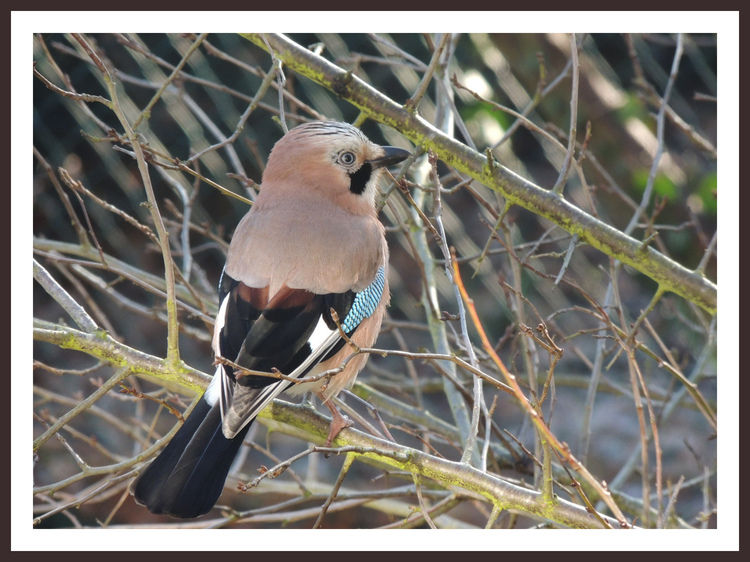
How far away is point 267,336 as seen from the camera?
1856mm

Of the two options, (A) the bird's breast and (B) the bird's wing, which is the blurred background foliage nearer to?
(A) the bird's breast

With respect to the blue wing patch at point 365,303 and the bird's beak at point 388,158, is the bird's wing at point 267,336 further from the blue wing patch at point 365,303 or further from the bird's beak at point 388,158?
the bird's beak at point 388,158

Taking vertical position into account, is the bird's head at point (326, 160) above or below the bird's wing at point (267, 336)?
above

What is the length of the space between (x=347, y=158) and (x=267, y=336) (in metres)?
0.64

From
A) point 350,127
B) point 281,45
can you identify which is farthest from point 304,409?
point 281,45

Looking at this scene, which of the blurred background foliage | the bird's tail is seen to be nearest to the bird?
the bird's tail

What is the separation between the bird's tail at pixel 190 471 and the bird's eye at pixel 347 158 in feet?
2.55

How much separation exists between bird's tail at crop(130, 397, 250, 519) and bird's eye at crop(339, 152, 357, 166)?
778mm

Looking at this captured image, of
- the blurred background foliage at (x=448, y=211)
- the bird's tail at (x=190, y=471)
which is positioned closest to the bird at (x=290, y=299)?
the bird's tail at (x=190, y=471)

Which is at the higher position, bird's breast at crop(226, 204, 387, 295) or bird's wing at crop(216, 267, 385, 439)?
bird's breast at crop(226, 204, 387, 295)

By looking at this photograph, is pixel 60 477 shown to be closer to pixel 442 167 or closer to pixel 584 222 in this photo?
pixel 442 167

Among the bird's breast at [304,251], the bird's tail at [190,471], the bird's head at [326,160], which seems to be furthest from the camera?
the bird's head at [326,160]

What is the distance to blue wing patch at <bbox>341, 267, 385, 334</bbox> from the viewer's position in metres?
2.04

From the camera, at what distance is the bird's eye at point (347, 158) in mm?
2258
